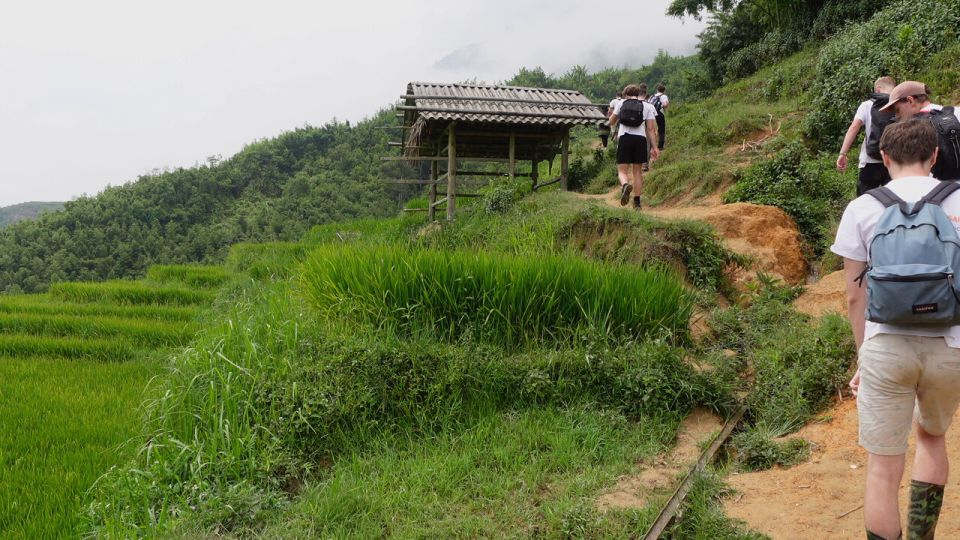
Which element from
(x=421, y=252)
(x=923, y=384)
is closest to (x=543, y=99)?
(x=421, y=252)

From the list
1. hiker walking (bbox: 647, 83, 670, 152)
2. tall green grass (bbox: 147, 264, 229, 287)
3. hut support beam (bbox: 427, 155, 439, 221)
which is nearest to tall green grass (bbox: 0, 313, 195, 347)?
tall green grass (bbox: 147, 264, 229, 287)

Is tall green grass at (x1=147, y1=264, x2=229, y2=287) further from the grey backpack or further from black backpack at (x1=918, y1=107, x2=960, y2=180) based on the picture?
the grey backpack

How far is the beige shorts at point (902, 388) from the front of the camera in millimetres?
2312

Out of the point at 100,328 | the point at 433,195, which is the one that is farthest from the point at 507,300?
the point at 433,195

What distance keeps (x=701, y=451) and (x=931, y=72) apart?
28.0ft

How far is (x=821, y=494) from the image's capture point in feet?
11.3

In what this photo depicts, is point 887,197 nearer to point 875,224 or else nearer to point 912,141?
point 875,224

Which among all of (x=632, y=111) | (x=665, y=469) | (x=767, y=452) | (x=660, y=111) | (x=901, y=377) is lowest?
(x=665, y=469)

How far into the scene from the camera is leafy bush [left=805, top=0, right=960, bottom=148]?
33.9 ft

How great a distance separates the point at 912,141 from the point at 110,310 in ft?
33.0

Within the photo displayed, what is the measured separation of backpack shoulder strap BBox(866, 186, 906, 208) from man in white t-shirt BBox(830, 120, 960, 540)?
0.02 metres

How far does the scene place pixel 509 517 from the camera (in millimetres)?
3561

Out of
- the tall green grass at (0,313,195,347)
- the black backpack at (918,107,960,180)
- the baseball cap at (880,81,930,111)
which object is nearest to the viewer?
the black backpack at (918,107,960,180)

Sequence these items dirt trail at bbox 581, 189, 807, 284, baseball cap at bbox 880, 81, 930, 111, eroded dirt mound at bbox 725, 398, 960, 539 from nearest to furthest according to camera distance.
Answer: eroded dirt mound at bbox 725, 398, 960, 539 → baseball cap at bbox 880, 81, 930, 111 → dirt trail at bbox 581, 189, 807, 284
